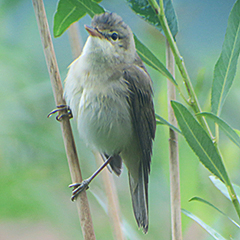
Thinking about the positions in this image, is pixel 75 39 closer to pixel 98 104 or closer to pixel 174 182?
pixel 98 104

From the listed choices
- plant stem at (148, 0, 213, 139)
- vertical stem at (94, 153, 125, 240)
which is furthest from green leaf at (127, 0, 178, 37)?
vertical stem at (94, 153, 125, 240)

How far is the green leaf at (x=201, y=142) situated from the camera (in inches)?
26.1

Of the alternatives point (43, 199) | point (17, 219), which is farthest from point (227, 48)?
point (17, 219)

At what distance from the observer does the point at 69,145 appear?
31.3 inches

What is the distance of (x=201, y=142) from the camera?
2.19ft

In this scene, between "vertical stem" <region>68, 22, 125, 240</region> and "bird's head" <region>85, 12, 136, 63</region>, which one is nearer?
"vertical stem" <region>68, 22, 125, 240</region>

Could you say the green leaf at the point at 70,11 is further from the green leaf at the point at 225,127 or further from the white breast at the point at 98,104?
the green leaf at the point at 225,127

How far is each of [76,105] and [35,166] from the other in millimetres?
306

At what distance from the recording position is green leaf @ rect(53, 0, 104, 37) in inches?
30.1

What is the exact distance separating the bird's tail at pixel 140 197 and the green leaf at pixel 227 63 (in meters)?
0.41

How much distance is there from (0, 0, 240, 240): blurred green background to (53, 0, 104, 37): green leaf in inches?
12.9

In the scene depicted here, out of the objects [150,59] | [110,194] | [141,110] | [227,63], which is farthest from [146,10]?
[110,194]

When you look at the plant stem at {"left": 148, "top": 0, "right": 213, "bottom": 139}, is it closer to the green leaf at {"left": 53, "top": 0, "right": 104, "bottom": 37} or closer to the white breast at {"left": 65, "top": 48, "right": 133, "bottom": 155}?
the green leaf at {"left": 53, "top": 0, "right": 104, "bottom": 37}

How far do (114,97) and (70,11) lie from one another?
0.29m
